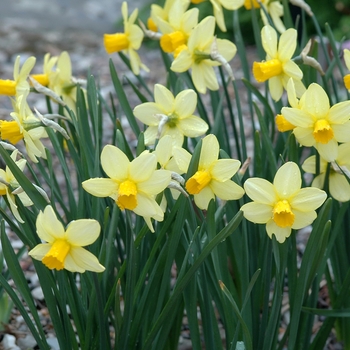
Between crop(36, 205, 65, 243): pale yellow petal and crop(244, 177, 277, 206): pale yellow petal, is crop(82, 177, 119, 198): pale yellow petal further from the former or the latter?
crop(244, 177, 277, 206): pale yellow petal

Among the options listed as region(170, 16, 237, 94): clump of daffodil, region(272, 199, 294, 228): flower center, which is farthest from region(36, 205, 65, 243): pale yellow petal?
region(170, 16, 237, 94): clump of daffodil

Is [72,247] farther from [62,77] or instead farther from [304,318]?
[62,77]

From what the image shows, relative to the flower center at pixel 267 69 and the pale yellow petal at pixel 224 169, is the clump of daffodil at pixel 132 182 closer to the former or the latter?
the pale yellow petal at pixel 224 169

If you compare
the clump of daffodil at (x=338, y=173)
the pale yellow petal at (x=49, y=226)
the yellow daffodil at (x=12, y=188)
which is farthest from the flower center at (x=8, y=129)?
the clump of daffodil at (x=338, y=173)

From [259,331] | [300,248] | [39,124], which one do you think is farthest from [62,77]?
[300,248]

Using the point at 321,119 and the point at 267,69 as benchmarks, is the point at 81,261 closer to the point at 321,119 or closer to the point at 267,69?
the point at 321,119

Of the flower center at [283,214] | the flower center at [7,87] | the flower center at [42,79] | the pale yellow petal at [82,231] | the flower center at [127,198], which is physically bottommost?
the pale yellow petal at [82,231]

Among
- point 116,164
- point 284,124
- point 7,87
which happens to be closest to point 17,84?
point 7,87
